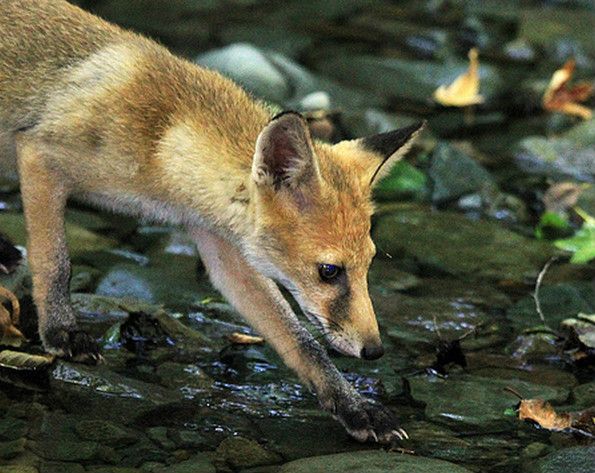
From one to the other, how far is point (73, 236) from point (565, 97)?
6.27 metres

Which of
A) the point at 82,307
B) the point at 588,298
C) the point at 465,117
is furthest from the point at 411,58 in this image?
the point at 82,307

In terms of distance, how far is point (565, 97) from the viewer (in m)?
12.9

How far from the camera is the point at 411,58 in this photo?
14.3 metres

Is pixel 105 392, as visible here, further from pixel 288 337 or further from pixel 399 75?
pixel 399 75

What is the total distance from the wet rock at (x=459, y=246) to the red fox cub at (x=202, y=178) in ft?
7.34

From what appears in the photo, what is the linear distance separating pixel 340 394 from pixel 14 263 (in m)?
2.37

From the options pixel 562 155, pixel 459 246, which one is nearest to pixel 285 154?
pixel 459 246

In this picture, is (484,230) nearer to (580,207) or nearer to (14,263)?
(580,207)

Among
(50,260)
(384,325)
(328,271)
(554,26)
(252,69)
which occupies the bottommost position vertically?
Result: (554,26)

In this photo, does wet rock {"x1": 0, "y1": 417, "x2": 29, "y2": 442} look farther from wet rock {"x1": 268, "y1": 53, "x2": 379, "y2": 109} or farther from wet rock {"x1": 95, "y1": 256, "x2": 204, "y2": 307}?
wet rock {"x1": 268, "y1": 53, "x2": 379, "y2": 109}

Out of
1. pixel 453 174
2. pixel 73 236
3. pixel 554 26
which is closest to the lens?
pixel 73 236

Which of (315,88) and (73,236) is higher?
(73,236)

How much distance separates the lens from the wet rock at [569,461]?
598cm

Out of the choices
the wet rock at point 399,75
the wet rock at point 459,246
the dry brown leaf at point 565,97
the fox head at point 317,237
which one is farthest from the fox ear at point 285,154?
the dry brown leaf at point 565,97
